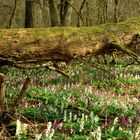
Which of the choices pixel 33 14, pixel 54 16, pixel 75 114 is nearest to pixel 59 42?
pixel 75 114

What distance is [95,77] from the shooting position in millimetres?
14000

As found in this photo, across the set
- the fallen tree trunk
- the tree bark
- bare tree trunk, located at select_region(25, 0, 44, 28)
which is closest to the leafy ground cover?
the fallen tree trunk

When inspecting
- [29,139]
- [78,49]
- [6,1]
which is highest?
[6,1]

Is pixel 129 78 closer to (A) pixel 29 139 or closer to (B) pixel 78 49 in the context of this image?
(B) pixel 78 49

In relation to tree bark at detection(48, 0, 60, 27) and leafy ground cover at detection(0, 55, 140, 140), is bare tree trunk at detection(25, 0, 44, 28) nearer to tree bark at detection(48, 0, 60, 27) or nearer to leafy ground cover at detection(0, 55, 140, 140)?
tree bark at detection(48, 0, 60, 27)

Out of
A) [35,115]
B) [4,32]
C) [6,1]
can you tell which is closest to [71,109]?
[35,115]

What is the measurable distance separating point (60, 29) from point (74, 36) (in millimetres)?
280

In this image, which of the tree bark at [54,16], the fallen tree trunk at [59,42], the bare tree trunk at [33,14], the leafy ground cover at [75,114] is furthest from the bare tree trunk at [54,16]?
the fallen tree trunk at [59,42]

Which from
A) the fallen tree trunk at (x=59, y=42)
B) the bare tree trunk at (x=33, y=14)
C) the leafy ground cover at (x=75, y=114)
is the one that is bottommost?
the leafy ground cover at (x=75, y=114)

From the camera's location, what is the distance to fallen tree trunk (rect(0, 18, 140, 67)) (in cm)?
721

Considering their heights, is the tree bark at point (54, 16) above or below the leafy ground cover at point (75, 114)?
above

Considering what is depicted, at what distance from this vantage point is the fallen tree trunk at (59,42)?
721 centimetres

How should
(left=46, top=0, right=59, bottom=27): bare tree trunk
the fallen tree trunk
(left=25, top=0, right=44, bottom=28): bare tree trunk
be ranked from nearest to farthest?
the fallen tree trunk, (left=25, top=0, right=44, bottom=28): bare tree trunk, (left=46, top=0, right=59, bottom=27): bare tree trunk

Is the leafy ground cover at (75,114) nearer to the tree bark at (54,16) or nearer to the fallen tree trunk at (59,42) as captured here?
the fallen tree trunk at (59,42)
